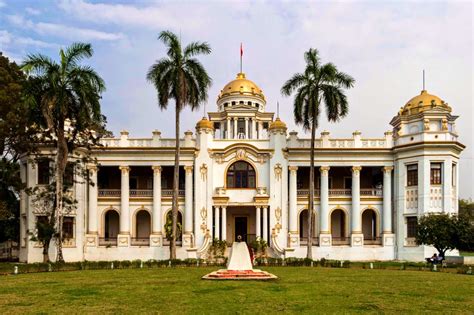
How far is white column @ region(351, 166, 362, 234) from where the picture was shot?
41500 mm

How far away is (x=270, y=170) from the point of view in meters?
41.9

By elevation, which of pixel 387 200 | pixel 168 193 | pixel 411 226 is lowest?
pixel 411 226

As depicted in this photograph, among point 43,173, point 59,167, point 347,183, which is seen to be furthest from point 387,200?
point 43,173

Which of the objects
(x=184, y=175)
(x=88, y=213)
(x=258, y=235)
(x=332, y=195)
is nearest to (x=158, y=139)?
(x=184, y=175)

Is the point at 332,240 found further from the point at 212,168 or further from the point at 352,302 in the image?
the point at 352,302

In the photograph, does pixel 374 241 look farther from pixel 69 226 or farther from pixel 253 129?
pixel 69 226

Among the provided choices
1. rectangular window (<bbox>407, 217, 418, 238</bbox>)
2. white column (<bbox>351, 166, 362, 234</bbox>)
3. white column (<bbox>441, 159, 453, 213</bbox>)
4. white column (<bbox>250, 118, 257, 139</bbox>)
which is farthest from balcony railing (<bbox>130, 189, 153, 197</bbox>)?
white column (<bbox>441, 159, 453, 213</bbox>)

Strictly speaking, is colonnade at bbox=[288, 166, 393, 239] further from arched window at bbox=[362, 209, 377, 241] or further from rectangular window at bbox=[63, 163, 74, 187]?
rectangular window at bbox=[63, 163, 74, 187]

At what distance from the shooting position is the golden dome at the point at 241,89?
168 feet

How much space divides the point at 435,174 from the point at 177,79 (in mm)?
21007

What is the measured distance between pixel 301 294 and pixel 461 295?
5213 mm

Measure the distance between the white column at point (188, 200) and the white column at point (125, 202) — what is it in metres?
4.66

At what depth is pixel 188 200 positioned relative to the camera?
41750mm

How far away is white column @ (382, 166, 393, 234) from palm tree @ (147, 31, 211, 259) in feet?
54.9
